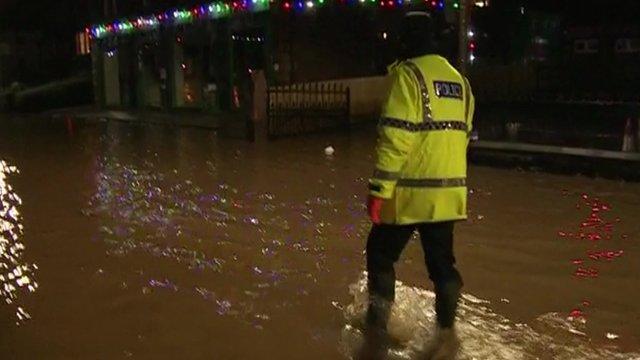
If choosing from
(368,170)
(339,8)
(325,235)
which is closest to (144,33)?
(339,8)

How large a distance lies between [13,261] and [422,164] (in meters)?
4.21

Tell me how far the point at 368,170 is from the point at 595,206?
391 centimetres

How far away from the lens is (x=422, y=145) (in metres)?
4.05

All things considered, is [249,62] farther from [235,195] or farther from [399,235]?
[399,235]

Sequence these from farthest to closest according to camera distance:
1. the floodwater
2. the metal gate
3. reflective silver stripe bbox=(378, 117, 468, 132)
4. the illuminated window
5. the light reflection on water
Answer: the illuminated window, the metal gate, the light reflection on water, the floodwater, reflective silver stripe bbox=(378, 117, 468, 132)

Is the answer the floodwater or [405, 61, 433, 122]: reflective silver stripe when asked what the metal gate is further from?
[405, 61, 433, 122]: reflective silver stripe

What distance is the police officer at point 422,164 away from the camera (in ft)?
12.9

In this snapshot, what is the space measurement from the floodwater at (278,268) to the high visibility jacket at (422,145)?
934 mm

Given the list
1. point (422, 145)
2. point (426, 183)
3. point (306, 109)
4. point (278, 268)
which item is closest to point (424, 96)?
point (422, 145)

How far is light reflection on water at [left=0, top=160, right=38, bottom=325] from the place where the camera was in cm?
563

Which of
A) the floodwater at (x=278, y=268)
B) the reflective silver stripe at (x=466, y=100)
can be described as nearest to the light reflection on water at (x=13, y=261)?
the floodwater at (x=278, y=268)

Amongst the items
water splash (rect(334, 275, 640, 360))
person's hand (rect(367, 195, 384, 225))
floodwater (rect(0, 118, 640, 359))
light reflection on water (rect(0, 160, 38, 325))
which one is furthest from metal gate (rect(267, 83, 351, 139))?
person's hand (rect(367, 195, 384, 225))

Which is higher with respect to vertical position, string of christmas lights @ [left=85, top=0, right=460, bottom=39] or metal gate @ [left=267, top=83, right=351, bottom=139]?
string of christmas lights @ [left=85, top=0, right=460, bottom=39]

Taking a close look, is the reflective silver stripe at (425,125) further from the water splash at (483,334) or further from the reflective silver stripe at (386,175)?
the water splash at (483,334)
